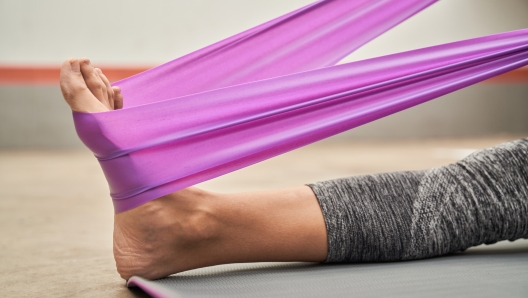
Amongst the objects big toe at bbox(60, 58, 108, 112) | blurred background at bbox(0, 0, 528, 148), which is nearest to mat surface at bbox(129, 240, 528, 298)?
big toe at bbox(60, 58, 108, 112)

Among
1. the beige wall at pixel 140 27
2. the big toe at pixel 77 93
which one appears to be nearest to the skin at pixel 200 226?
the big toe at pixel 77 93

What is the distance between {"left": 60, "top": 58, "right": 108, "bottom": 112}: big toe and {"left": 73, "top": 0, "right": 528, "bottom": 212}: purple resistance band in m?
0.02

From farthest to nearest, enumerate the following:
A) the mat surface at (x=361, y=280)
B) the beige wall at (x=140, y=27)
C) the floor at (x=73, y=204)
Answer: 1. the beige wall at (x=140, y=27)
2. the floor at (x=73, y=204)
3. the mat surface at (x=361, y=280)

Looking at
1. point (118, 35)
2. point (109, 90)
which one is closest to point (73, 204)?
point (109, 90)

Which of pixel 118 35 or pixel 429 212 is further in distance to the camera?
pixel 118 35

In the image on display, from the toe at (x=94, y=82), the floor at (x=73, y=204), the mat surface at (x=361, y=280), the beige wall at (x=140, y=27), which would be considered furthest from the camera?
the beige wall at (x=140, y=27)

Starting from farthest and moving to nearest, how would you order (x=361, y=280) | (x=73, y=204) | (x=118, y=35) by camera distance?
(x=118, y=35)
(x=73, y=204)
(x=361, y=280)

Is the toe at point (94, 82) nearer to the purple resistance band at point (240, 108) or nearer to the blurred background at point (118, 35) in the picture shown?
the purple resistance band at point (240, 108)

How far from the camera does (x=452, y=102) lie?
5828 millimetres

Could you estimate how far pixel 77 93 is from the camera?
2.74ft

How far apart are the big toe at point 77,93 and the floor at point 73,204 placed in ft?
1.01

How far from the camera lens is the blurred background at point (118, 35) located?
444cm

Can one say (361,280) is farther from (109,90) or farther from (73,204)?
(73,204)

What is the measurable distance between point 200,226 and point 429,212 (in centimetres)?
38
